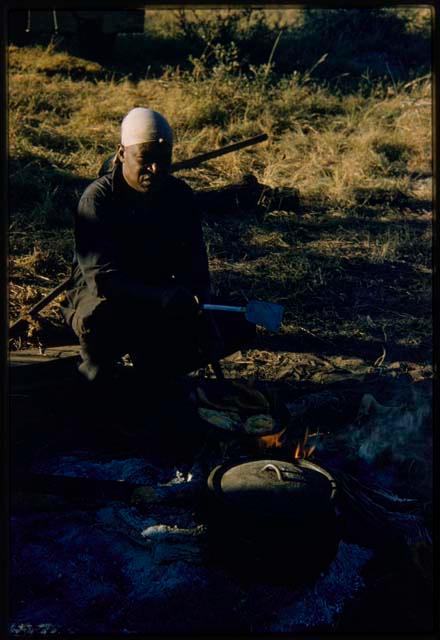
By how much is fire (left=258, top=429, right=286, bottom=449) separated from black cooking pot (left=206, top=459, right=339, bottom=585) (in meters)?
0.50

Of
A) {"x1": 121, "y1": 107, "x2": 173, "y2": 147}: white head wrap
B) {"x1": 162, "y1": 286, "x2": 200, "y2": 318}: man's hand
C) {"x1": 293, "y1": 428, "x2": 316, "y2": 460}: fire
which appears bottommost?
{"x1": 293, "y1": 428, "x2": 316, "y2": 460}: fire

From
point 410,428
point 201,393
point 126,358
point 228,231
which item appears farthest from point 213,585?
point 228,231

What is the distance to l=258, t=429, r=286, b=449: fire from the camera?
378 cm

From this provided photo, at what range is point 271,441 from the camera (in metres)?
3.79

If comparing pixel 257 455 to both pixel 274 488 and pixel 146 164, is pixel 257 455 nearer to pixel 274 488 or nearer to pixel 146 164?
pixel 274 488

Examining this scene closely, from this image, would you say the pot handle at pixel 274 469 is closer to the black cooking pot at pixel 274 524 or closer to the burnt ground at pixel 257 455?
the black cooking pot at pixel 274 524

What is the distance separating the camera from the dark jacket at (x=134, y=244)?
13.3ft

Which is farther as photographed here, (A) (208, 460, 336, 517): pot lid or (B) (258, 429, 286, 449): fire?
(B) (258, 429, 286, 449): fire

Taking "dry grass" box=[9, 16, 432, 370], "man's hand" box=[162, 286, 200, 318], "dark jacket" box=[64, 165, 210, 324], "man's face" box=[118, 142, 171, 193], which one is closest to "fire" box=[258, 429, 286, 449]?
"man's hand" box=[162, 286, 200, 318]

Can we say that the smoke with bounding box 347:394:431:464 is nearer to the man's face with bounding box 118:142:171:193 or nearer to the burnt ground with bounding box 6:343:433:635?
the burnt ground with bounding box 6:343:433:635

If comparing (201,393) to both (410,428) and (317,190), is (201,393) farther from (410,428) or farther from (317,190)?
(317,190)

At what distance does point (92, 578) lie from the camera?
3.36m

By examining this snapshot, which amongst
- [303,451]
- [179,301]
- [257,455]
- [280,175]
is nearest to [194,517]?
[257,455]

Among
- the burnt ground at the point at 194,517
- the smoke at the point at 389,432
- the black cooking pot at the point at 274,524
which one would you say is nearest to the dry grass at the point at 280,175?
the smoke at the point at 389,432
